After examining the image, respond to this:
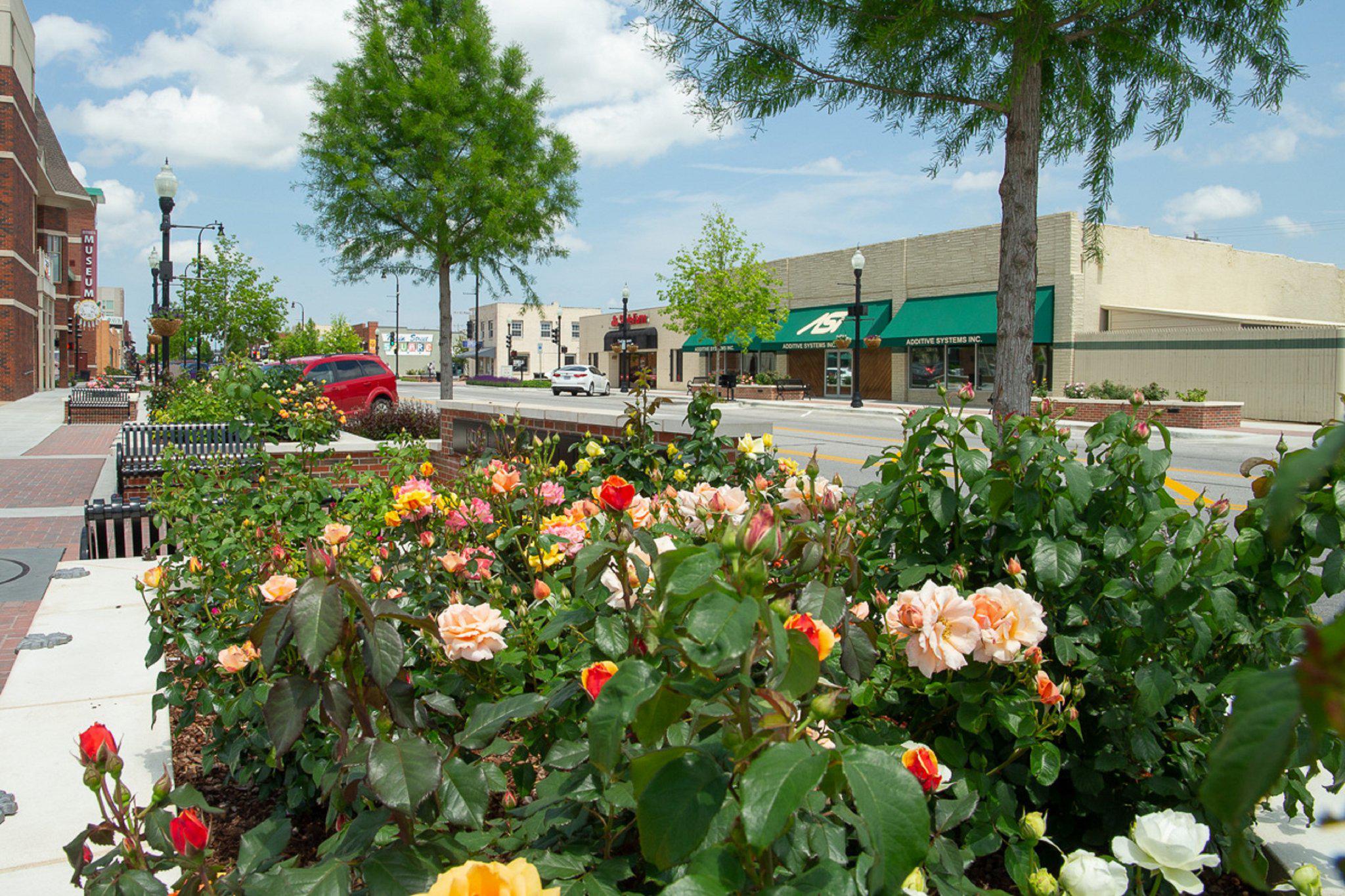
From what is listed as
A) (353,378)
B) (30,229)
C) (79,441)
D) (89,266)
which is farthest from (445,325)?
(89,266)

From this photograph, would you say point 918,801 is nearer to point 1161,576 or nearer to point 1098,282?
point 1161,576

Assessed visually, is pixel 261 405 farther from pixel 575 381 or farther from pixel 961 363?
pixel 575 381

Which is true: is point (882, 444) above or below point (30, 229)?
below

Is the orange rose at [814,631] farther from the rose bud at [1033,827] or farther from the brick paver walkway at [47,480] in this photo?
the brick paver walkway at [47,480]

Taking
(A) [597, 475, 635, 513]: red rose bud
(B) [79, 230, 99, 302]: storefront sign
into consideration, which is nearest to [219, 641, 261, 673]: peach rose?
(A) [597, 475, 635, 513]: red rose bud

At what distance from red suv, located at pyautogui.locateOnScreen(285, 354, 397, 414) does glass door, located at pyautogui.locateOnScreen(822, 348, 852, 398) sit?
20745 mm

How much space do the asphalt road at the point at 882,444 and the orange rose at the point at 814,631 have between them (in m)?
4.84

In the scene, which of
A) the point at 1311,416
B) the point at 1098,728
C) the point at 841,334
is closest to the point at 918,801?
the point at 1098,728

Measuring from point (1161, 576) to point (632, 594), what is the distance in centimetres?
127

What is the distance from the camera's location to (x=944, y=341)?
32.1 m

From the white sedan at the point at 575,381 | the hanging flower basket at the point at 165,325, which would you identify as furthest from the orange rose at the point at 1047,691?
the white sedan at the point at 575,381

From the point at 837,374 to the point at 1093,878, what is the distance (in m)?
37.3

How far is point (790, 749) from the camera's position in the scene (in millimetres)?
1138

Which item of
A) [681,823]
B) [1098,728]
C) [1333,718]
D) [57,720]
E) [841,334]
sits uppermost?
[841,334]
